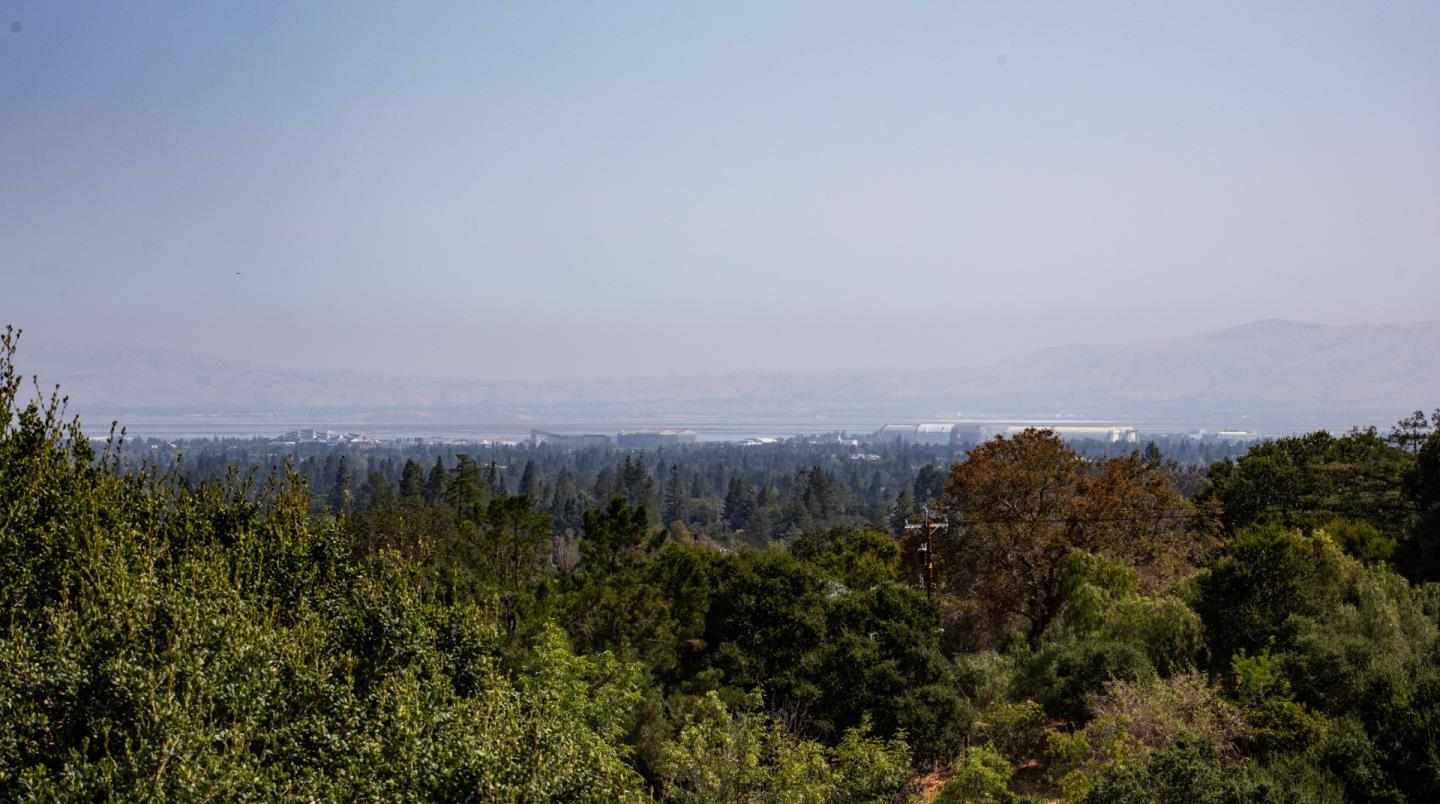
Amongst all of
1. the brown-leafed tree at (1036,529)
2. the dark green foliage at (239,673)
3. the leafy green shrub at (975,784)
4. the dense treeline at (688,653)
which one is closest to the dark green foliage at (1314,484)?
the dense treeline at (688,653)

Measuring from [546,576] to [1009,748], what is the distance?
936 centimetres

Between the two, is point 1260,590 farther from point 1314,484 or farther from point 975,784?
point 1314,484

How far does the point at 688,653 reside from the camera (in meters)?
20.7

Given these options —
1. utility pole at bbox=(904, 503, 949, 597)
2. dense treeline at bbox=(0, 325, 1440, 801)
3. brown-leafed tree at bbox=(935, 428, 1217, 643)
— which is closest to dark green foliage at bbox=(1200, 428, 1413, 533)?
dense treeline at bbox=(0, 325, 1440, 801)

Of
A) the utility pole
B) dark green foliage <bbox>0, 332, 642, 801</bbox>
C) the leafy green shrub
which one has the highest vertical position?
dark green foliage <bbox>0, 332, 642, 801</bbox>

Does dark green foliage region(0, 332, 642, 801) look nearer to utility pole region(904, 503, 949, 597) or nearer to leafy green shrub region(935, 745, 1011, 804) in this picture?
leafy green shrub region(935, 745, 1011, 804)

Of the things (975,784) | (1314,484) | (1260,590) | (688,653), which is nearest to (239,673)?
(975,784)

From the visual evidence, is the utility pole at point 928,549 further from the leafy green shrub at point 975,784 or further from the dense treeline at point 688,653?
the leafy green shrub at point 975,784

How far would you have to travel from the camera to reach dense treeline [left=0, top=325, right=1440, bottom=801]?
9.02 m

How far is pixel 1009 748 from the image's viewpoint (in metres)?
17.9

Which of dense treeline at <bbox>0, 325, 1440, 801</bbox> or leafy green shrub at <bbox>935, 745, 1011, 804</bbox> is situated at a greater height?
dense treeline at <bbox>0, 325, 1440, 801</bbox>

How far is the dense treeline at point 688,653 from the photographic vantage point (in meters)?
9.02

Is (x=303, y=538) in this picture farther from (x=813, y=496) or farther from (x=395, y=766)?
(x=813, y=496)

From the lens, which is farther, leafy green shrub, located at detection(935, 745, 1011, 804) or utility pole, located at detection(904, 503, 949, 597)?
utility pole, located at detection(904, 503, 949, 597)
